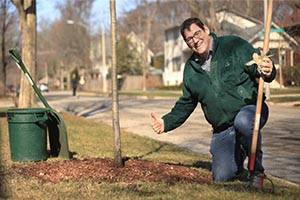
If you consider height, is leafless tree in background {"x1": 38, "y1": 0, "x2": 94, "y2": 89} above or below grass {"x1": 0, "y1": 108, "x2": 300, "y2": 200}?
above

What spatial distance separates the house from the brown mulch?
17.4 metres

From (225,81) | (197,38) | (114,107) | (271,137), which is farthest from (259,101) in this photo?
(271,137)

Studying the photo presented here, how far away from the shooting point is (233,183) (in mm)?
6141

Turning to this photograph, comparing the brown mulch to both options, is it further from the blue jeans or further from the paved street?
the paved street

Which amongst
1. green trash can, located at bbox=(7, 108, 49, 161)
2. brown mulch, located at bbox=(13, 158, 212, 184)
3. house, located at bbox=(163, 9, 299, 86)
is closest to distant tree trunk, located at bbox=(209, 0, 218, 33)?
house, located at bbox=(163, 9, 299, 86)

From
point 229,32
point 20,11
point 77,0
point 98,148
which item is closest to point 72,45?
point 77,0

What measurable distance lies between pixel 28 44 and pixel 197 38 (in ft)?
44.9

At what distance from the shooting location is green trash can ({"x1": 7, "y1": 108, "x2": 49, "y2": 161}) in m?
8.01

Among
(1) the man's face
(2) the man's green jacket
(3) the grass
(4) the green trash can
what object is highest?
(1) the man's face

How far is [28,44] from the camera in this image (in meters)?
18.6

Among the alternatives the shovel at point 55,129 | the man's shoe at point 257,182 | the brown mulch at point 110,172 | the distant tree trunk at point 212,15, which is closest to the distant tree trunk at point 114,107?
the brown mulch at point 110,172

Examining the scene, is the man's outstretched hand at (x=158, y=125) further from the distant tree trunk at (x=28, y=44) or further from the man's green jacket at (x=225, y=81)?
the distant tree trunk at (x=28, y=44)

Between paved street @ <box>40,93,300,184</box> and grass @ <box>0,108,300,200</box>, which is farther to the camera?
paved street @ <box>40,93,300,184</box>

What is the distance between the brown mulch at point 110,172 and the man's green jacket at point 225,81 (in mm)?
818
